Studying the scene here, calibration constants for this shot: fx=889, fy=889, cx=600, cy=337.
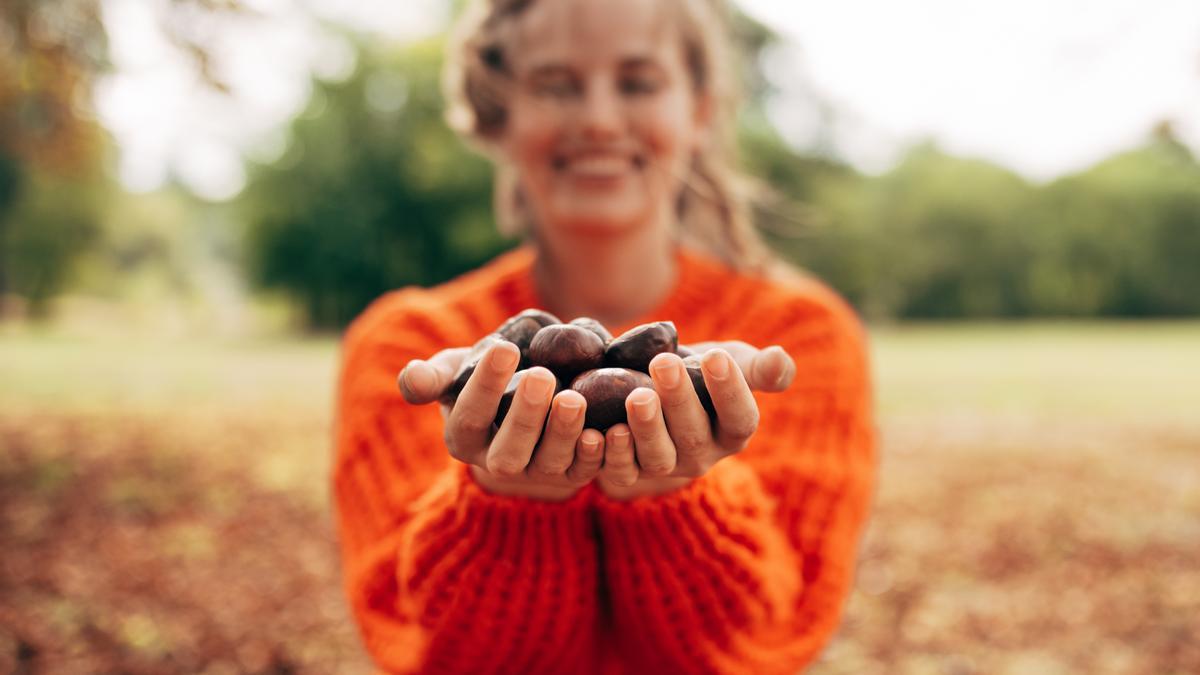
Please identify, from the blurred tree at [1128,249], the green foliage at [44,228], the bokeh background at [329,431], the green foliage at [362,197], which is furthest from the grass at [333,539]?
the blurred tree at [1128,249]

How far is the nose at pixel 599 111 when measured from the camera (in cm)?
229

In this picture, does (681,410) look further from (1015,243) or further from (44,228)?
(1015,243)

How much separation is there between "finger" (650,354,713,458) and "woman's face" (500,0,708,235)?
115cm

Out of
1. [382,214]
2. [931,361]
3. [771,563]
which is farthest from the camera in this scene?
[382,214]

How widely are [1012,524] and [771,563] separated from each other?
626 centimetres

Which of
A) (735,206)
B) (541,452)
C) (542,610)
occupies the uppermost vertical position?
(735,206)

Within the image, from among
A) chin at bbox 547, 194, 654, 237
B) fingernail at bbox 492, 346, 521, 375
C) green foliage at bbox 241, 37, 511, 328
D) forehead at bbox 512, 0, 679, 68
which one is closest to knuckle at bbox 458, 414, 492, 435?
fingernail at bbox 492, 346, 521, 375

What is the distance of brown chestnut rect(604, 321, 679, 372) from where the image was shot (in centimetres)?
135

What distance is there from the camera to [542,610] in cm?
177

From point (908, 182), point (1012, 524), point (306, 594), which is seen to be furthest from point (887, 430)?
point (908, 182)

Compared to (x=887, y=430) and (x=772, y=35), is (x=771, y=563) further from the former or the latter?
(x=772, y=35)

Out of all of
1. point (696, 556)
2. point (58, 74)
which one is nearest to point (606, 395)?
point (696, 556)

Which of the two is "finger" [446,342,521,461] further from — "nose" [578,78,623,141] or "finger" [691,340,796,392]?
"nose" [578,78,623,141]

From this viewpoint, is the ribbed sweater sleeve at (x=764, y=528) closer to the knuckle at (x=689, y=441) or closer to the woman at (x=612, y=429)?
the woman at (x=612, y=429)
